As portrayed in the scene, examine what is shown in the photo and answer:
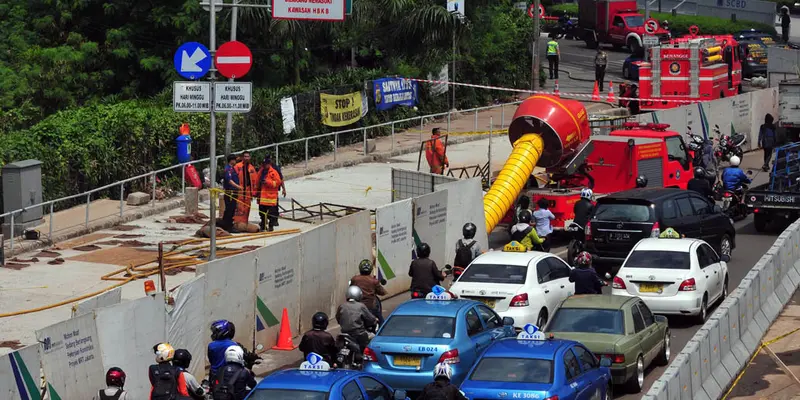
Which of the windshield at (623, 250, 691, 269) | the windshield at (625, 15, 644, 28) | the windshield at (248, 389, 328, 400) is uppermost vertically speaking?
the windshield at (625, 15, 644, 28)

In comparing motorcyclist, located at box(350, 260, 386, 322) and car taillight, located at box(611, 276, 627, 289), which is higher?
motorcyclist, located at box(350, 260, 386, 322)

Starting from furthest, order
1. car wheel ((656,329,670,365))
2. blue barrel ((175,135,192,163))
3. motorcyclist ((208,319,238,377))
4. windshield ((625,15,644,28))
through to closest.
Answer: windshield ((625,15,644,28)) → blue barrel ((175,135,192,163)) → car wheel ((656,329,670,365)) → motorcyclist ((208,319,238,377))

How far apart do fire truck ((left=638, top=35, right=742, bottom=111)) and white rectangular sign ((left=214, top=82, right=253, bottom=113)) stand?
25546mm

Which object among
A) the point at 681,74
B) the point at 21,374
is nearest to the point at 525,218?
the point at 21,374

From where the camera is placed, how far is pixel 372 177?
33.3m

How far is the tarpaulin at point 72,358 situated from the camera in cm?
1359

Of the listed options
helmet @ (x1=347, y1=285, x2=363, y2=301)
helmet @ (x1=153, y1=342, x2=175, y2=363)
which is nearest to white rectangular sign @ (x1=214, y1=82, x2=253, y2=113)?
helmet @ (x1=347, y1=285, x2=363, y2=301)

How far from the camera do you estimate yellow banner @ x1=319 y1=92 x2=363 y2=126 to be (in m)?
37.6

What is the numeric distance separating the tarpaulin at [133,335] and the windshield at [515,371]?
4.28 m

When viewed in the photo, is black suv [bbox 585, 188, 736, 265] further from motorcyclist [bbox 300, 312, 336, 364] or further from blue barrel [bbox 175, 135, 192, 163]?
blue barrel [bbox 175, 135, 192, 163]

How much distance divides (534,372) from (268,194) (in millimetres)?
12654

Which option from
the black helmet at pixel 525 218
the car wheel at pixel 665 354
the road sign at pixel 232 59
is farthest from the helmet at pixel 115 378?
the black helmet at pixel 525 218

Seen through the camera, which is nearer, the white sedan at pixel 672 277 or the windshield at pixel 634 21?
the white sedan at pixel 672 277

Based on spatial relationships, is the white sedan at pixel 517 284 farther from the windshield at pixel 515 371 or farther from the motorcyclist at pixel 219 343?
the motorcyclist at pixel 219 343
